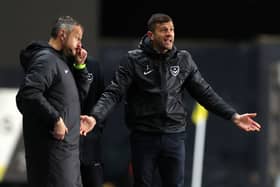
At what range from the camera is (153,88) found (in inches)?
254

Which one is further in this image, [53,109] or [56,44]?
[56,44]

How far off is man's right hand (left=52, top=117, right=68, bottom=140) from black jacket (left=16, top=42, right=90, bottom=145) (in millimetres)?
31

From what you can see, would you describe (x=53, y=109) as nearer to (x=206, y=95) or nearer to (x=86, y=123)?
(x=86, y=123)

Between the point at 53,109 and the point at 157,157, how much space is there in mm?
1095

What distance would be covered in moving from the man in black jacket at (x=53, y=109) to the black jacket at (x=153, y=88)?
21.0 inches

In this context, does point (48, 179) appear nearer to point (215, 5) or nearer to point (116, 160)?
point (116, 160)

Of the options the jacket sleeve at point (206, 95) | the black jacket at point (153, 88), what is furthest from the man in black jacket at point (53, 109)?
the jacket sleeve at point (206, 95)

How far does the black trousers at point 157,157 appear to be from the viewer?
6469 mm

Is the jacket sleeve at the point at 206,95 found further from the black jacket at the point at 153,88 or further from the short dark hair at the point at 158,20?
the short dark hair at the point at 158,20

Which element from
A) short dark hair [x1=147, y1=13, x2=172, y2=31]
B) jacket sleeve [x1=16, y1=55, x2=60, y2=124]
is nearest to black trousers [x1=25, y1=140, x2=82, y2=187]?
jacket sleeve [x1=16, y1=55, x2=60, y2=124]

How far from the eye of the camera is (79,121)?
19.7ft

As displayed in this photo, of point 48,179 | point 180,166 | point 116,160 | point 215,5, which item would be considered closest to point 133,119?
point 180,166

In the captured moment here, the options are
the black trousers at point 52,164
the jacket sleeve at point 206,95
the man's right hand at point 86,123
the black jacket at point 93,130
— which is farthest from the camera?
the black jacket at point 93,130

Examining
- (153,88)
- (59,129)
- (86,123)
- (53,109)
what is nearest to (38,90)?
(53,109)
